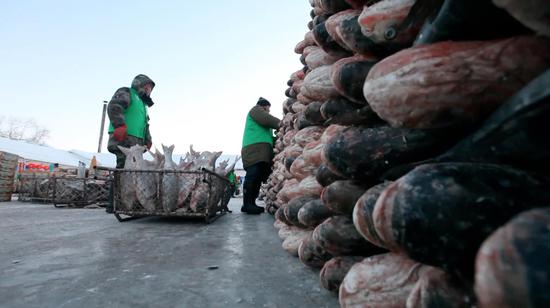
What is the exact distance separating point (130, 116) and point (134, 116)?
5cm

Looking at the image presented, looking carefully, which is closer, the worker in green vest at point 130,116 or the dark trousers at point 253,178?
the worker in green vest at point 130,116

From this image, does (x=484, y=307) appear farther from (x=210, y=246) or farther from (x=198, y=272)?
(x=210, y=246)

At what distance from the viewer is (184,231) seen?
8.76 feet

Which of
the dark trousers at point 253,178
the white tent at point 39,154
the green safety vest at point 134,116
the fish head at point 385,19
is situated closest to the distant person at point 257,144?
the dark trousers at point 253,178

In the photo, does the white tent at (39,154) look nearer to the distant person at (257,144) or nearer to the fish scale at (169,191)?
the distant person at (257,144)

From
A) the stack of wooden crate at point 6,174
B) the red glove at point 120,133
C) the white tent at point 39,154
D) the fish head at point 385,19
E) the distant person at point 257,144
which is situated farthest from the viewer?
the white tent at point 39,154

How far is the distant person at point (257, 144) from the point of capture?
4344mm

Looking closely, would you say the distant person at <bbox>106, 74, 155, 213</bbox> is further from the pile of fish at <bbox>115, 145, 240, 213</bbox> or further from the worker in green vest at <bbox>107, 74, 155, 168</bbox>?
the pile of fish at <bbox>115, 145, 240, 213</bbox>

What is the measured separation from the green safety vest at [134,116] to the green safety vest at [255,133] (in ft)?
4.28

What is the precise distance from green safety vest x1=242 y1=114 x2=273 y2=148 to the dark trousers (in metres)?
0.30

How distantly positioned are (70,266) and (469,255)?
1.56 metres

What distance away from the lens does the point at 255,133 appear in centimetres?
446

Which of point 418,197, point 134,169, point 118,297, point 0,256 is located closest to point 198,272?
point 118,297

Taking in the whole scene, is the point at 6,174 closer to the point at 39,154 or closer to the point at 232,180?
the point at 232,180
